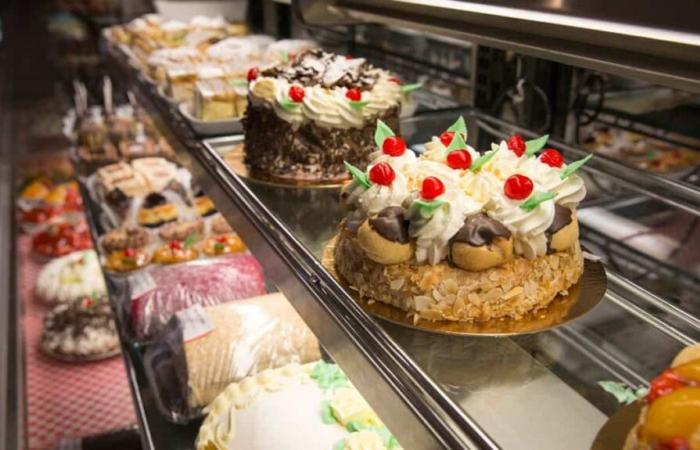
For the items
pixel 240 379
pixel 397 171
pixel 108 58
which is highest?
pixel 397 171

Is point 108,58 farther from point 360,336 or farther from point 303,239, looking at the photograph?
point 360,336

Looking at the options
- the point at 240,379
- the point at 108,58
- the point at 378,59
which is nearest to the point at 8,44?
the point at 108,58

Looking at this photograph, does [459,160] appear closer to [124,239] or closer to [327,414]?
[327,414]

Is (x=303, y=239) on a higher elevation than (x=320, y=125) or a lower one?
lower

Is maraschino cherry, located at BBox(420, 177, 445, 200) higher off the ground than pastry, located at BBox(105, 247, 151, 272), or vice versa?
maraschino cherry, located at BBox(420, 177, 445, 200)

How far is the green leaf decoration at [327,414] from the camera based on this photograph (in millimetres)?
1486

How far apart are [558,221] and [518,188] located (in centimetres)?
9

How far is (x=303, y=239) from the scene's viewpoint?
1.37 m

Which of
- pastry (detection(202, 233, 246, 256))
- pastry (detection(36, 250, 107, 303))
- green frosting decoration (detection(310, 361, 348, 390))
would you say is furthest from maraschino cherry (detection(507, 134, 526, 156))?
pastry (detection(36, 250, 107, 303))

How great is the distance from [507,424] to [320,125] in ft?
3.27

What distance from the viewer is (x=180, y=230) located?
2.83 m

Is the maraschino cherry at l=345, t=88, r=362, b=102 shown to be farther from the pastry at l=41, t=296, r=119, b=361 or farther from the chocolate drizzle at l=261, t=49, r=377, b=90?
the pastry at l=41, t=296, r=119, b=361

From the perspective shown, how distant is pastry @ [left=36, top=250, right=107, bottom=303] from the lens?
307 centimetres

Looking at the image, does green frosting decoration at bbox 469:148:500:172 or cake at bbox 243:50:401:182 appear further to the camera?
cake at bbox 243:50:401:182
